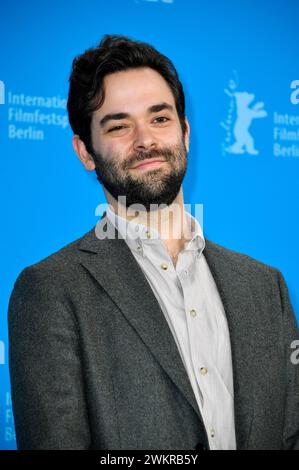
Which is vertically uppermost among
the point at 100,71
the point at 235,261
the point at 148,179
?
the point at 100,71

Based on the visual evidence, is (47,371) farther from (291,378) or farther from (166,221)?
(291,378)

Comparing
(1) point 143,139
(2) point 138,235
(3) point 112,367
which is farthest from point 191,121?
(3) point 112,367

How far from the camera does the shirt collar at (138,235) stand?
2.04 m

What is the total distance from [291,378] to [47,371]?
887 millimetres

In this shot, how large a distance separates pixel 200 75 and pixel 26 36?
2.90 feet

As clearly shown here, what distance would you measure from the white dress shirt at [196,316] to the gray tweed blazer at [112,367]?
41 mm

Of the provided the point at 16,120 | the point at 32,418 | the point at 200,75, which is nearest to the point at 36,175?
the point at 16,120

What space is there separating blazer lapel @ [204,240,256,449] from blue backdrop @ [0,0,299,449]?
0.75 metres

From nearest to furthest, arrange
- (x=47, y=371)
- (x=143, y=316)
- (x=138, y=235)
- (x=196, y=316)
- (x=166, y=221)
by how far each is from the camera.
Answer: (x=47, y=371) < (x=143, y=316) < (x=196, y=316) < (x=138, y=235) < (x=166, y=221)

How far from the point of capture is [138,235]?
2.05 metres

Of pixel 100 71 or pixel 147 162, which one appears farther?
pixel 100 71

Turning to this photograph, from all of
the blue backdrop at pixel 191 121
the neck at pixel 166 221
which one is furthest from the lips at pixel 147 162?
the blue backdrop at pixel 191 121

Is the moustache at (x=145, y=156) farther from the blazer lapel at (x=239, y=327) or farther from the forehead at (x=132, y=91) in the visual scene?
the blazer lapel at (x=239, y=327)

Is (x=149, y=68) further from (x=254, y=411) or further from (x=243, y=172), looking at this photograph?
(x=254, y=411)
